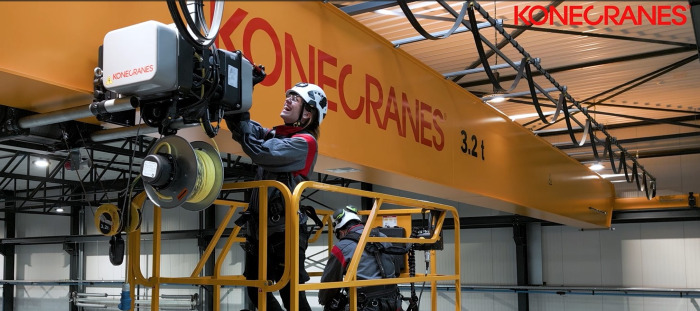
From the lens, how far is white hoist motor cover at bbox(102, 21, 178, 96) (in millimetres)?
3266

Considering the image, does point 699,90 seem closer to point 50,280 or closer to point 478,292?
point 478,292

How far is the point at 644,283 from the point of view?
17.8 metres

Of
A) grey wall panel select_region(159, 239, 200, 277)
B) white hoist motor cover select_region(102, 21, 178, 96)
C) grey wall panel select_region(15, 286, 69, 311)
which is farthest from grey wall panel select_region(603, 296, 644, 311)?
grey wall panel select_region(15, 286, 69, 311)

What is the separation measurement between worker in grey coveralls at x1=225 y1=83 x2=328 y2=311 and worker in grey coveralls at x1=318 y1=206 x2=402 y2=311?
2.08 meters

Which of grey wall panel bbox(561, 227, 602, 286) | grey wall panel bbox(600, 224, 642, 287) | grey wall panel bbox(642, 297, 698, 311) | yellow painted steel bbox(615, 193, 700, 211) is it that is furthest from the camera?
grey wall panel bbox(561, 227, 602, 286)

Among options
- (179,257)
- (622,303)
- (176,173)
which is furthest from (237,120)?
(179,257)

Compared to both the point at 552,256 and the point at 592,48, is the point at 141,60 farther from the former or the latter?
the point at 552,256

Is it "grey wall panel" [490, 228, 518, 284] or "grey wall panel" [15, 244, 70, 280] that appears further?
"grey wall panel" [15, 244, 70, 280]

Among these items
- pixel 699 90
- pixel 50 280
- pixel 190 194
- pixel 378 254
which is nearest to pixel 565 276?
pixel 699 90

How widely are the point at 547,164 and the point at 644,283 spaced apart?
8.04m

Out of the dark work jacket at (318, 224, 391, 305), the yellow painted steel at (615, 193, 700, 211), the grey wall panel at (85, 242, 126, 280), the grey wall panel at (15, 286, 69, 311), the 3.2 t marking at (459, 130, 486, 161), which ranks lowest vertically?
the grey wall panel at (15, 286, 69, 311)

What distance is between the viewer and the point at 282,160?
4270 mm

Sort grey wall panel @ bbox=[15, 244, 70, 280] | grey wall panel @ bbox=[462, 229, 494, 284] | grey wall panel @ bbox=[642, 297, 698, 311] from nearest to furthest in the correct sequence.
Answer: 1. grey wall panel @ bbox=[642, 297, 698, 311]
2. grey wall panel @ bbox=[462, 229, 494, 284]
3. grey wall panel @ bbox=[15, 244, 70, 280]

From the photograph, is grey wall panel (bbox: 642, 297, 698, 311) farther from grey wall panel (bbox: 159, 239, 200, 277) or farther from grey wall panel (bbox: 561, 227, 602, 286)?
grey wall panel (bbox: 159, 239, 200, 277)
